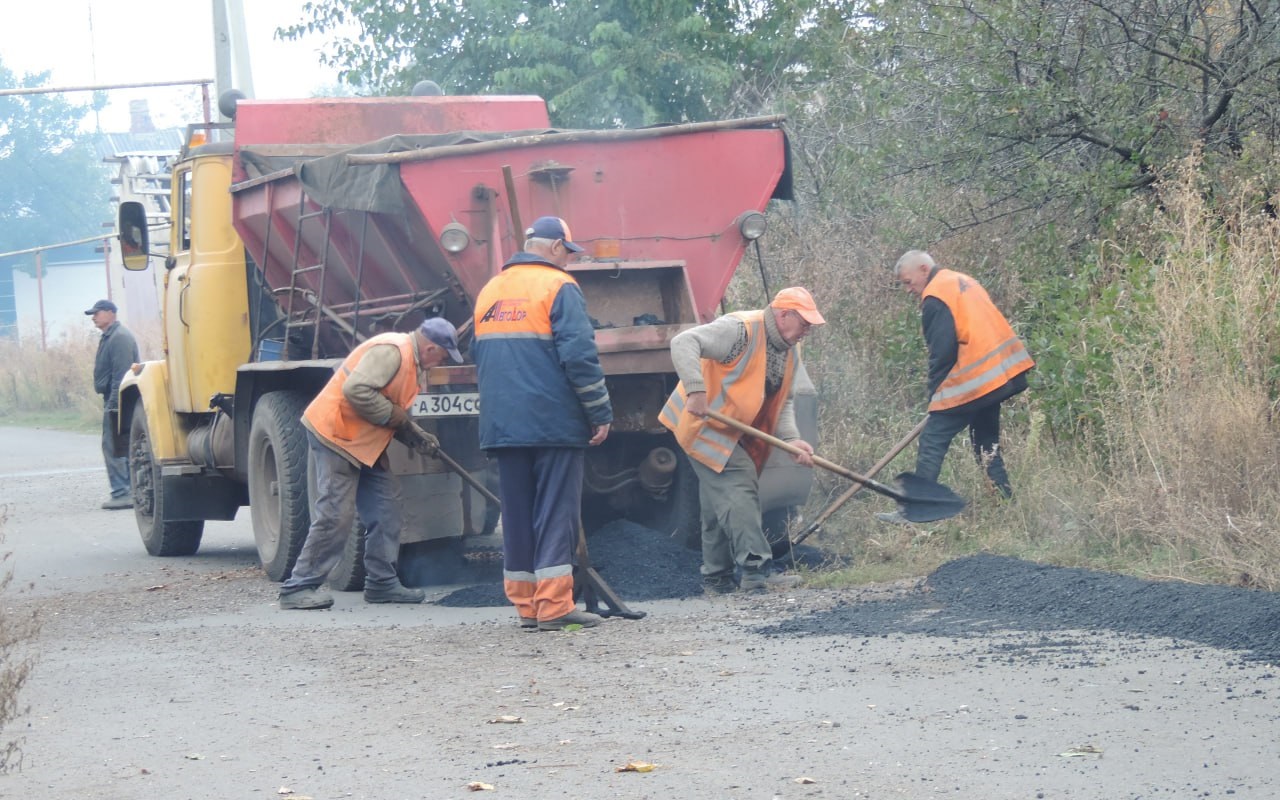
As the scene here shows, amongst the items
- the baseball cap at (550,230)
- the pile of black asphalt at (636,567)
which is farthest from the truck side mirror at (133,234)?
the baseball cap at (550,230)

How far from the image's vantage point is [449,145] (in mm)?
7727

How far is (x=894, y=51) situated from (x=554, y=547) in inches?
211

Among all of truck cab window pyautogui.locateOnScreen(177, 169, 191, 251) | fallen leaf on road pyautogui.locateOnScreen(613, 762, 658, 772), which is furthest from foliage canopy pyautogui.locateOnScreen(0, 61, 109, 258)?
fallen leaf on road pyautogui.locateOnScreen(613, 762, 658, 772)

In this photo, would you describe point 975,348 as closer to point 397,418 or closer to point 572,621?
point 572,621

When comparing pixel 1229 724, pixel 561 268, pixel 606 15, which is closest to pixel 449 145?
pixel 561 268

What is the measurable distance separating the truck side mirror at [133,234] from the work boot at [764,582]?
16.5 feet

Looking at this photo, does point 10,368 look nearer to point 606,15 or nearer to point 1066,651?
point 606,15

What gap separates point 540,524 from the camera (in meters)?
6.74

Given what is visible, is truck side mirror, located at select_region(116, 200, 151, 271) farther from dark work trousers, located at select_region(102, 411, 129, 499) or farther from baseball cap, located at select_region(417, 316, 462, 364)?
baseball cap, located at select_region(417, 316, 462, 364)

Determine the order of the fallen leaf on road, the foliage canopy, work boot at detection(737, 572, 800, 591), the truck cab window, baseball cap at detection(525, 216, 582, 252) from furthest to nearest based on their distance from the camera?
the foliage canopy, the truck cab window, work boot at detection(737, 572, 800, 591), baseball cap at detection(525, 216, 582, 252), the fallen leaf on road

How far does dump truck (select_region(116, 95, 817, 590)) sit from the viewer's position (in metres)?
7.65

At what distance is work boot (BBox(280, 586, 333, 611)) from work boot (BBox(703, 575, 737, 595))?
6.02 ft

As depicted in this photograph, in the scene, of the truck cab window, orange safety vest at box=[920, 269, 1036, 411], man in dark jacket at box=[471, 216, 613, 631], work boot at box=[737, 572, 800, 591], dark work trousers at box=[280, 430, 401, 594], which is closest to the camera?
man in dark jacket at box=[471, 216, 613, 631]

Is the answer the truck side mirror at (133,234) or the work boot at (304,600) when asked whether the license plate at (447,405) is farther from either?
the truck side mirror at (133,234)
